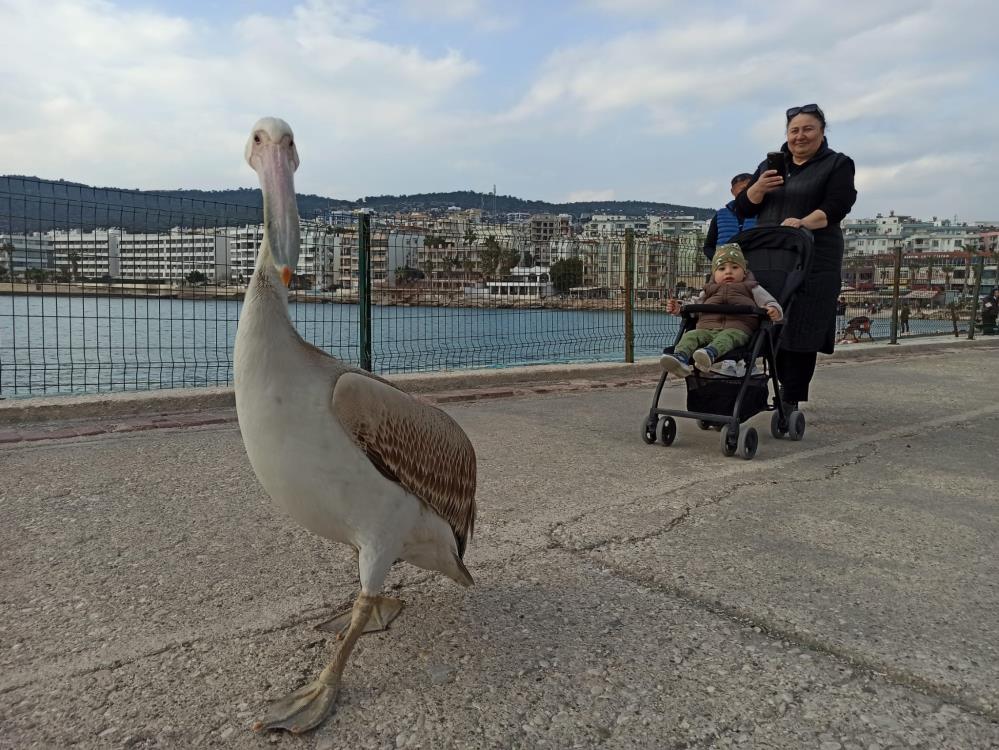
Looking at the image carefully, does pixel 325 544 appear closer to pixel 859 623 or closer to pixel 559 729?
pixel 559 729

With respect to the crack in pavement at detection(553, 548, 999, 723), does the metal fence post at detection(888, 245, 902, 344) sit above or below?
above

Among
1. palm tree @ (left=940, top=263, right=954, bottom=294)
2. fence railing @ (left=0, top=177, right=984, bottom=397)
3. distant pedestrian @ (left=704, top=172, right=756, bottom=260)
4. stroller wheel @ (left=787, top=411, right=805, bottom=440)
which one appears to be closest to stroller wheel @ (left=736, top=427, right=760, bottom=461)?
stroller wheel @ (left=787, top=411, right=805, bottom=440)

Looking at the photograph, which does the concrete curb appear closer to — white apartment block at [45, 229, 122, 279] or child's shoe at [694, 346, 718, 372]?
white apartment block at [45, 229, 122, 279]

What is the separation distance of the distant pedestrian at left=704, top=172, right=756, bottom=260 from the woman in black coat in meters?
0.43

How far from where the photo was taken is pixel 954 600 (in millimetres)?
2615

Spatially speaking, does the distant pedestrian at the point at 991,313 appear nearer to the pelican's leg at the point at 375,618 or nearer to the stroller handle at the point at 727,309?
the stroller handle at the point at 727,309

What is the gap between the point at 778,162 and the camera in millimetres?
5508

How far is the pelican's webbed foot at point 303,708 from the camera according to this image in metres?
1.81

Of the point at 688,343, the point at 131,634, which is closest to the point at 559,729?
the point at 131,634

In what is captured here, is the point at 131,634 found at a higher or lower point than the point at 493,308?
lower

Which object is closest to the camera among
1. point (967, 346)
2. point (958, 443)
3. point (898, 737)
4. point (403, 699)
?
point (898, 737)

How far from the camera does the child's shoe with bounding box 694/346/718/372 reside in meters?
4.80

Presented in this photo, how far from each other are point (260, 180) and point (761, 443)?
4.64m

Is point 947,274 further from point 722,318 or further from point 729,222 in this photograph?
point 722,318
